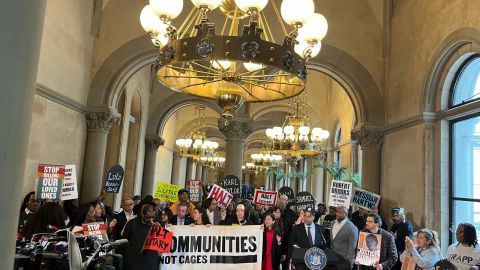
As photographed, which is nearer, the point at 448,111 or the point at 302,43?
the point at 302,43

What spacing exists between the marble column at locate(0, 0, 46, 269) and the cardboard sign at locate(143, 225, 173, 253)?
147 inches

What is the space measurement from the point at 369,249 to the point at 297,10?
11.2 ft

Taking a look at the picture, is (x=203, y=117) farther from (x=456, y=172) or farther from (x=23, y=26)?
(x=23, y=26)

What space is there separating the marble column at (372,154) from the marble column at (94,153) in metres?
7.12

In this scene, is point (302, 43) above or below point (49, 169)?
above

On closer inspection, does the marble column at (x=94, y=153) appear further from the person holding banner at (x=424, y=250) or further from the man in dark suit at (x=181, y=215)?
the person holding banner at (x=424, y=250)

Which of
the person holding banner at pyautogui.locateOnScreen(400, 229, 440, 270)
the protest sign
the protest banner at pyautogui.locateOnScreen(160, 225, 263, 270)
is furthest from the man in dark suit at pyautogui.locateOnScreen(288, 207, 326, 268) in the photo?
the protest sign

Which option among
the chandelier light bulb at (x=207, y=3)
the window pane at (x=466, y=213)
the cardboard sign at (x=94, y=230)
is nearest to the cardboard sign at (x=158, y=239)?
the cardboard sign at (x=94, y=230)

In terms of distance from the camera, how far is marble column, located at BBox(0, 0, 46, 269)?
74.8 inches

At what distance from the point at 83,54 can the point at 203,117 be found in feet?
47.2

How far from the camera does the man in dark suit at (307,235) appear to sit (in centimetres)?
677

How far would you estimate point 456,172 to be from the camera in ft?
28.7

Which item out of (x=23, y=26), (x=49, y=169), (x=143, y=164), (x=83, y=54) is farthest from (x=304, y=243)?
(x=143, y=164)

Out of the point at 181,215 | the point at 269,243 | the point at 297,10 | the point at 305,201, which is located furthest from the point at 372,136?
the point at 297,10
